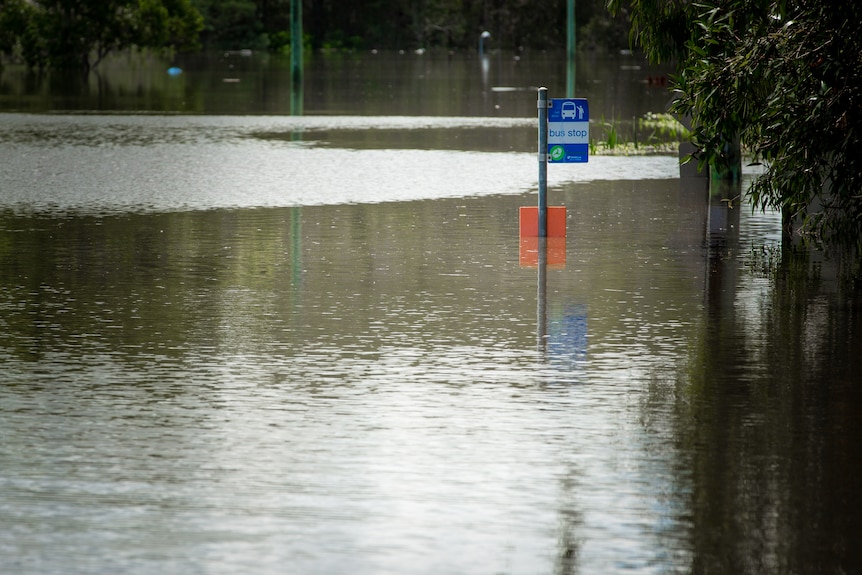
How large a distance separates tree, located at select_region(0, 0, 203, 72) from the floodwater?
181ft

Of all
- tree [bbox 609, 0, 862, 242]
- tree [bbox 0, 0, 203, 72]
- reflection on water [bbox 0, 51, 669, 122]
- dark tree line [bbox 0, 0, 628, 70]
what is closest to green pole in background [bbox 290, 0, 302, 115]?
reflection on water [bbox 0, 51, 669, 122]

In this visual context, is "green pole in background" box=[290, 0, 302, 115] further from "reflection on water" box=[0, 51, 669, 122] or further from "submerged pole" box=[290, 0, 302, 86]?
"reflection on water" box=[0, 51, 669, 122]

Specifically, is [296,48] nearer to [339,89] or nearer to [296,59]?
[296,59]

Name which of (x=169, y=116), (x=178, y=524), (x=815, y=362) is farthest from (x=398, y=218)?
(x=169, y=116)

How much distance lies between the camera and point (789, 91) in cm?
1248

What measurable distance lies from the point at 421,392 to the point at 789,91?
472cm

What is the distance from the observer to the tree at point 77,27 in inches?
2852

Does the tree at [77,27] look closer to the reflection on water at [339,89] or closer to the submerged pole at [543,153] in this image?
the reflection on water at [339,89]

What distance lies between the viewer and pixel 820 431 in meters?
8.20

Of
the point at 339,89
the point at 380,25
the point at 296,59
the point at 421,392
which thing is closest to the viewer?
the point at 421,392

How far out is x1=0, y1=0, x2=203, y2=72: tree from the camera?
7244cm

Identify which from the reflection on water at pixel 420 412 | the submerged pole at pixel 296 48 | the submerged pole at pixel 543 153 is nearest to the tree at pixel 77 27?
the submerged pole at pixel 296 48

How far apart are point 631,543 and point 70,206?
45.5 ft

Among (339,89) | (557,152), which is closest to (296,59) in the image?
(339,89)
